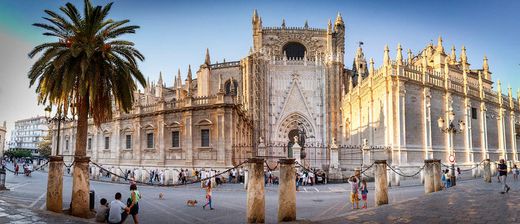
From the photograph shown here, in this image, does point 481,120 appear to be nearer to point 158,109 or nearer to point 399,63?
point 399,63

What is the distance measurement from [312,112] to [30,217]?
35771 mm

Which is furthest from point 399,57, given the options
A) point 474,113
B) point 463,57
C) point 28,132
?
point 28,132

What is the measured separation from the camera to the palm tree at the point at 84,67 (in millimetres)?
14711

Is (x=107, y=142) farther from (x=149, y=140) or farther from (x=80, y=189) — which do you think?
(x=80, y=189)

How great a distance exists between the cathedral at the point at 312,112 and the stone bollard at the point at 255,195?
545 inches

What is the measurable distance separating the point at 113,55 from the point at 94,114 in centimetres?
262

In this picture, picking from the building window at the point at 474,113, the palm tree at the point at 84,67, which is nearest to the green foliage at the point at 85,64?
the palm tree at the point at 84,67

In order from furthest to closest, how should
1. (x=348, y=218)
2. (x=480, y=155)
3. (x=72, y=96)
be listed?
(x=480, y=155) < (x=72, y=96) < (x=348, y=218)

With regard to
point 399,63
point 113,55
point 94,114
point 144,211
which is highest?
point 399,63

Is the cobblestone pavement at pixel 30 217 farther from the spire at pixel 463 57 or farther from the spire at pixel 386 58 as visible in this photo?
the spire at pixel 463 57

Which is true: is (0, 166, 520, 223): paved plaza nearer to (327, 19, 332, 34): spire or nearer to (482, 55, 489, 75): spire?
(327, 19, 332, 34): spire

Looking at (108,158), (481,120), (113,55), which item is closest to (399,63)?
(481,120)

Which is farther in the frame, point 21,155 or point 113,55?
point 21,155

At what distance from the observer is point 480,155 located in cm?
3328
